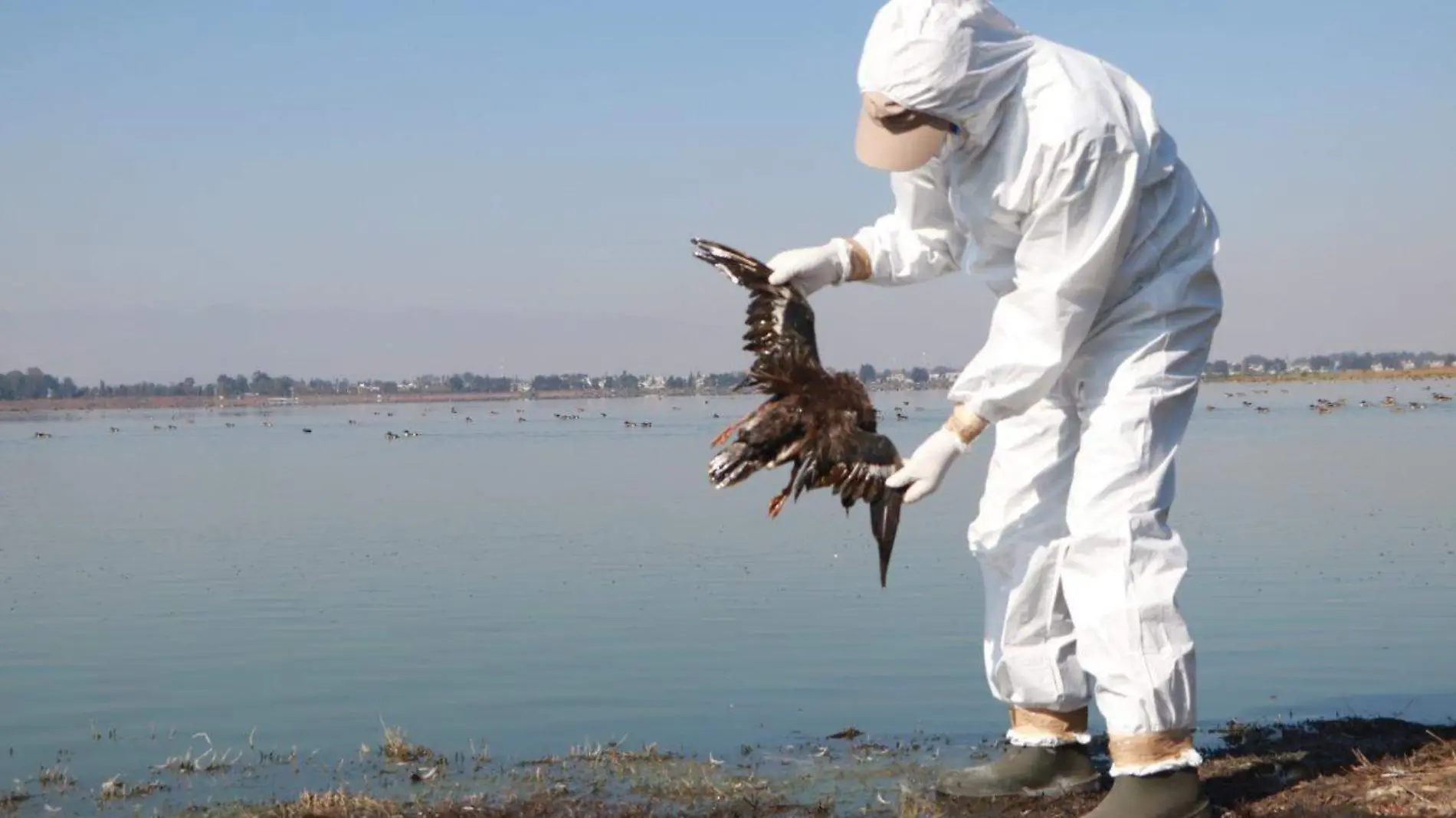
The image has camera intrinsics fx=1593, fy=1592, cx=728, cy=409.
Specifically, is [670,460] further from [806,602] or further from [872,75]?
[872,75]

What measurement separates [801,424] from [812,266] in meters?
0.65

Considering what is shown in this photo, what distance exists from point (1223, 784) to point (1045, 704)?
2.55 ft

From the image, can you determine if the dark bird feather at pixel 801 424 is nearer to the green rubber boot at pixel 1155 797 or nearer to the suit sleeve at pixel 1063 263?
the suit sleeve at pixel 1063 263

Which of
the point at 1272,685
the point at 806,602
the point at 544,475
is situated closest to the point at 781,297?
the point at 1272,685

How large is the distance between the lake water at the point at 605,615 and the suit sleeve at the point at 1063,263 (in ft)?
11.4

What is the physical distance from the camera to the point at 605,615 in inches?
542

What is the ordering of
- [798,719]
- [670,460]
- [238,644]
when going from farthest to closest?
[670,460]
[238,644]
[798,719]

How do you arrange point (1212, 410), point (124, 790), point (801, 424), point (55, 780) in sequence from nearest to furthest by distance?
1. point (801, 424)
2. point (124, 790)
3. point (55, 780)
4. point (1212, 410)

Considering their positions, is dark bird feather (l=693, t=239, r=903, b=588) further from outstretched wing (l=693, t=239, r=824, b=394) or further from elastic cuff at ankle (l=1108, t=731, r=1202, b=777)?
elastic cuff at ankle (l=1108, t=731, r=1202, b=777)

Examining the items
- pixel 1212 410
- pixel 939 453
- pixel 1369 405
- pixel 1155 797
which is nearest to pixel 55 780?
pixel 939 453

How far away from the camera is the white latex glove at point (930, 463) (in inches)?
216

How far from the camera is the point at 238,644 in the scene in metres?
12.8

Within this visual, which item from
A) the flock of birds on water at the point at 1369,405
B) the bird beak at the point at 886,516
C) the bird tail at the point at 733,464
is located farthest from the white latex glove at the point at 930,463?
the flock of birds on water at the point at 1369,405

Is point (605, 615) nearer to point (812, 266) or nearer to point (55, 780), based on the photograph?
point (55, 780)
